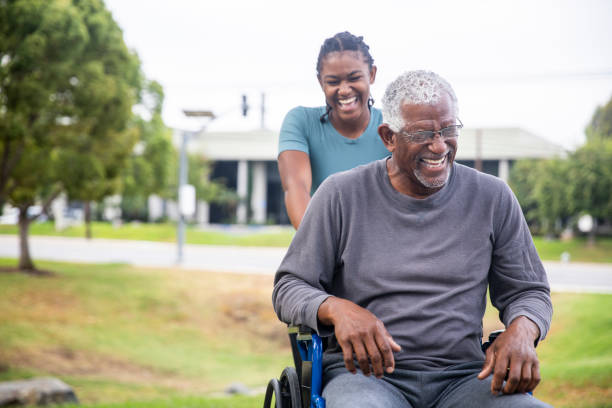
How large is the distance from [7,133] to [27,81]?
1.00 m

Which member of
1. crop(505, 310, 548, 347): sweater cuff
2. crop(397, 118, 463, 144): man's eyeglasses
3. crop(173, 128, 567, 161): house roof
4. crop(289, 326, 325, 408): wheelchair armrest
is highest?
crop(397, 118, 463, 144): man's eyeglasses

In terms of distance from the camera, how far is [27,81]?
1145cm

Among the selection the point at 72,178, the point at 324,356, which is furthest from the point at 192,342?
the point at 324,356

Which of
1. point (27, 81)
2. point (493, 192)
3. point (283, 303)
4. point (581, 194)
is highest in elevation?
point (27, 81)

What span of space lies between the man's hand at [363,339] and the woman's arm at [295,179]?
708 mm

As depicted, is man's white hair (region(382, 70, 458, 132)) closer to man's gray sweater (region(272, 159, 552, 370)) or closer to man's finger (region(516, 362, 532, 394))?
man's gray sweater (region(272, 159, 552, 370))

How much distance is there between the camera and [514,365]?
167cm

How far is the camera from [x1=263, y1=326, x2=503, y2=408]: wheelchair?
5.95 feet

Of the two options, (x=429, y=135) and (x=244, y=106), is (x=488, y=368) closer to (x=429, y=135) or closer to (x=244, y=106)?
(x=429, y=135)

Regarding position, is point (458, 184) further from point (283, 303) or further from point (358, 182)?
point (283, 303)

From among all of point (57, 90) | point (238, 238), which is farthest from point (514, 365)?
point (238, 238)

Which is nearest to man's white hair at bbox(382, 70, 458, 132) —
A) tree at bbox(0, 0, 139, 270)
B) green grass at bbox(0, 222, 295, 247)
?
tree at bbox(0, 0, 139, 270)

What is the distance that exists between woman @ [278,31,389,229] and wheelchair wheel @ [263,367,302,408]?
22.6 inches

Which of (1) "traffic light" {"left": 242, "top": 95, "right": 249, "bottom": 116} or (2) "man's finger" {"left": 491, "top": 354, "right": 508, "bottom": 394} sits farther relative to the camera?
(1) "traffic light" {"left": 242, "top": 95, "right": 249, "bottom": 116}
